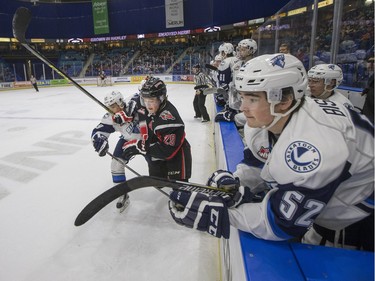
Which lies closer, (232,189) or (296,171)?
(296,171)

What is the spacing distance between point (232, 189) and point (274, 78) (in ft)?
1.70

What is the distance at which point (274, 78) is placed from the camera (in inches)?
42.0

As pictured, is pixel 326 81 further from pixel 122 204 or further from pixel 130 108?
pixel 122 204

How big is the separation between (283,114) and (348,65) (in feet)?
9.09

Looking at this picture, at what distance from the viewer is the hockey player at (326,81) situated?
8.63ft

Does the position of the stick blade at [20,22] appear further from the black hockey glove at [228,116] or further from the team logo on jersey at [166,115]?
the black hockey glove at [228,116]

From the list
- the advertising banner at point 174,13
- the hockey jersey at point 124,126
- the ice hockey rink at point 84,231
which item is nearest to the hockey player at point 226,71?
the ice hockey rink at point 84,231

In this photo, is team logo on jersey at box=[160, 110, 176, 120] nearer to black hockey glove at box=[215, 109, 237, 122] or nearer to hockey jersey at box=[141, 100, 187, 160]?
hockey jersey at box=[141, 100, 187, 160]

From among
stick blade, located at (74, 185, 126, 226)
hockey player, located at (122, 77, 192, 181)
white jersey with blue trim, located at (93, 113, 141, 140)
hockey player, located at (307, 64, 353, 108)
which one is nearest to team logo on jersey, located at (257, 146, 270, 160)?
stick blade, located at (74, 185, 126, 226)

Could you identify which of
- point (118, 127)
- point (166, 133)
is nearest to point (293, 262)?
point (166, 133)

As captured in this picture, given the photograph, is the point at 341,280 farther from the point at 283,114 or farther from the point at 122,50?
the point at 122,50

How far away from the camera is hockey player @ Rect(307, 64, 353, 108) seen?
2631 mm

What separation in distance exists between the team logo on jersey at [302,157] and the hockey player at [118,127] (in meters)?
2.01

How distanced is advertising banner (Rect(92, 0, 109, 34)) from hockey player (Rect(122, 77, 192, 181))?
2366 cm
